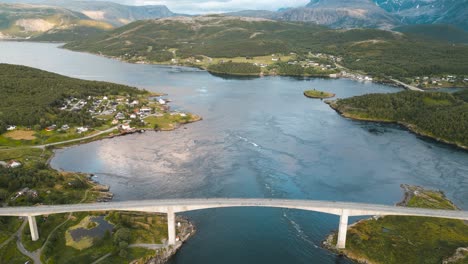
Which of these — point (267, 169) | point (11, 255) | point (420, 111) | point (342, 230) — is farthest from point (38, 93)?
point (420, 111)

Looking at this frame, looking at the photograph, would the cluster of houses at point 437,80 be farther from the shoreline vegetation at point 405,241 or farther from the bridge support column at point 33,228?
the bridge support column at point 33,228

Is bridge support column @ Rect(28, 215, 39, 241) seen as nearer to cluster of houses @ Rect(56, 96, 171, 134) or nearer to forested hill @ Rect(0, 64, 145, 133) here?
cluster of houses @ Rect(56, 96, 171, 134)

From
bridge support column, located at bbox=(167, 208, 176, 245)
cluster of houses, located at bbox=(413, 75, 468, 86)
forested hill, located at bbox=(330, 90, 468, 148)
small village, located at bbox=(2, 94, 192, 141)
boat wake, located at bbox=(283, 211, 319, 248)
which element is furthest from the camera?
→ cluster of houses, located at bbox=(413, 75, 468, 86)

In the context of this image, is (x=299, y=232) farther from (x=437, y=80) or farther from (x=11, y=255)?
(x=437, y=80)

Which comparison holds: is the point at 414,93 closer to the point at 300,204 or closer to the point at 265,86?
the point at 265,86

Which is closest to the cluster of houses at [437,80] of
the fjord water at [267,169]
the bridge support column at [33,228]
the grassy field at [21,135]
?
the fjord water at [267,169]

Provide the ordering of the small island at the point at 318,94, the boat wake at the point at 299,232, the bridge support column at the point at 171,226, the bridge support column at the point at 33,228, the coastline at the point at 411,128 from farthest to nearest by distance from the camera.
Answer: the small island at the point at 318,94
the coastline at the point at 411,128
the boat wake at the point at 299,232
the bridge support column at the point at 171,226
the bridge support column at the point at 33,228

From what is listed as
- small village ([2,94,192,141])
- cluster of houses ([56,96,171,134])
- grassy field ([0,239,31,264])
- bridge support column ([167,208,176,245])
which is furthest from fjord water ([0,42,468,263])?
grassy field ([0,239,31,264])
